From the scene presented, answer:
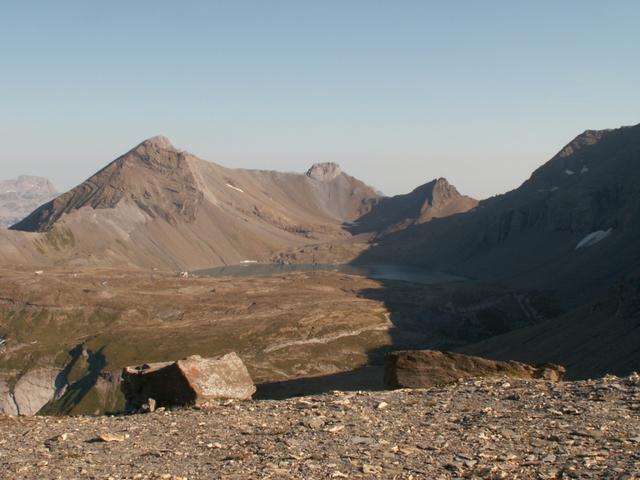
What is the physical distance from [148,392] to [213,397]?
2782 millimetres

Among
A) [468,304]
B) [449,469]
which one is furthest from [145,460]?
[468,304]

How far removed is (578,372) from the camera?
80.1 meters

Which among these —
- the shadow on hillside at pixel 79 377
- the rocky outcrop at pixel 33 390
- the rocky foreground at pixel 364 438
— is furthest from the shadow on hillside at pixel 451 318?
the rocky foreground at pixel 364 438

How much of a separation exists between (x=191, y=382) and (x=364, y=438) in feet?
27.5

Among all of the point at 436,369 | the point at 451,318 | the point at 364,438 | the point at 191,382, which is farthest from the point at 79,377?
the point at 364,438

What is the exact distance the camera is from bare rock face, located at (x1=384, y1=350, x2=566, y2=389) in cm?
2756

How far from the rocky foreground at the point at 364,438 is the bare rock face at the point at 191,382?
1.05m

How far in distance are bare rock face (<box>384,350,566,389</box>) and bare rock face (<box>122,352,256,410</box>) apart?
241 inches

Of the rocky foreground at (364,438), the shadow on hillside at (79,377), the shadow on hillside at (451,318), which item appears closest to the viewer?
the rocky foreground at (364,438)

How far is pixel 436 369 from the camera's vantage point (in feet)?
91.2

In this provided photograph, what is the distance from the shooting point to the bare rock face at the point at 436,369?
27.6m

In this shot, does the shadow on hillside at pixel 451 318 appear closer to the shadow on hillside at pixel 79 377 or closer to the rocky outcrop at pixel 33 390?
the shadow on hillside at pixel 79 377

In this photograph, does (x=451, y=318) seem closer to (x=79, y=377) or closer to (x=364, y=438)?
(x=79, y=377)

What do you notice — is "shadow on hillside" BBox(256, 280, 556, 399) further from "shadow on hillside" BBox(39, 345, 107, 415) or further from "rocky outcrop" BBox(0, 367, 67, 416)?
"rocky outcrop" BBox(0, 367, 67, 416)
